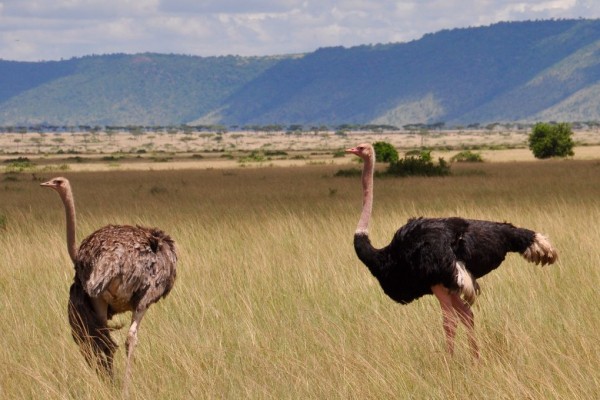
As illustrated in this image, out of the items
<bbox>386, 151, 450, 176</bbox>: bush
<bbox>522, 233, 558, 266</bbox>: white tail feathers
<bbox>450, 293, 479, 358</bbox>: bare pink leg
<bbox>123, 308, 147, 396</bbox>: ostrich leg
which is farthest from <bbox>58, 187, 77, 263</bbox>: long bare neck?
<bbox>386, 151, 450, 176</bbox>: bush

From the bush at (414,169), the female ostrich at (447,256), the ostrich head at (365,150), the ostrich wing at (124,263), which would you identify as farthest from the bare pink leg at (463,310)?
the bush at (414,169)

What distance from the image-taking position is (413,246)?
7129 millimetres

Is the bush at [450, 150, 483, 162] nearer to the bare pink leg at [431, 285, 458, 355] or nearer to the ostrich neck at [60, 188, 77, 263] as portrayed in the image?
the bare pink leg at [431, 285, 458, 355]

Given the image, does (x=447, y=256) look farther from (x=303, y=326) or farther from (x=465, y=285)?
(x=303, y=326)

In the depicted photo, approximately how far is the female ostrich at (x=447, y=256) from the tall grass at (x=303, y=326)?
0.82 ft

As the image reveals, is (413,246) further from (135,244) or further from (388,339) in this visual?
(135,244)

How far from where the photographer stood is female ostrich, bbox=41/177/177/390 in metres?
6.26

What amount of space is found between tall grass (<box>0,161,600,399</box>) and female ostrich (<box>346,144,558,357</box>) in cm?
25

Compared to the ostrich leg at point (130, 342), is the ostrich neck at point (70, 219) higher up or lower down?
higher up

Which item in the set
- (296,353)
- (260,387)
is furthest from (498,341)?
(260,387)

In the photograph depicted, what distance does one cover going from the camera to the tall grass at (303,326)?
6000 mm

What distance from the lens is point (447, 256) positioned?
6992mm

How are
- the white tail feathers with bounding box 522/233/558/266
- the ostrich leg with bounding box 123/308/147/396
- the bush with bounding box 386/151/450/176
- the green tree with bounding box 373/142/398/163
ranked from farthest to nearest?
the green tree with bounding box 373/142/398/163, the bush with bounding box 386/151/450/176, the white tail feathers with bounding box 522/233/558/266, the ostrich leg with bounding box 123/308/147/396

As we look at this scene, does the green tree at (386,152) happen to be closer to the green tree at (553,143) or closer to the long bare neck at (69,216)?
the green tree at (553,143)
